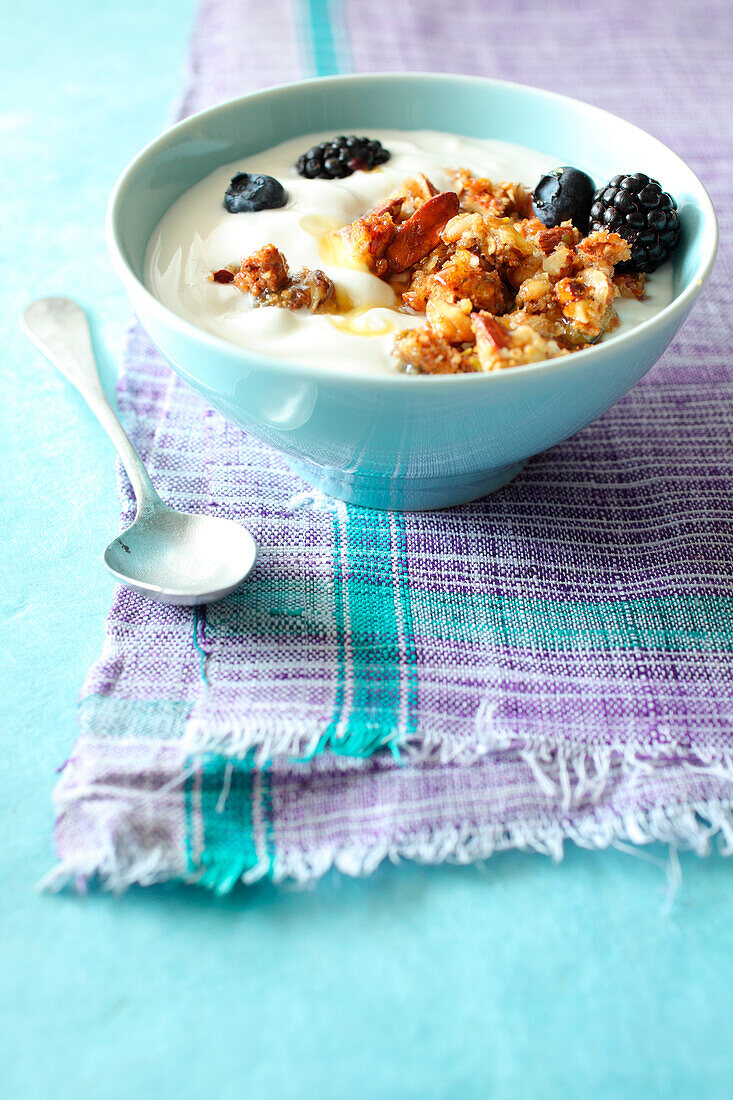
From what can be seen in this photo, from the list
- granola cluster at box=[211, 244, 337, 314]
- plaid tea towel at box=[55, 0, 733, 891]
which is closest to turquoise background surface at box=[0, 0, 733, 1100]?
plaid tea towel at box=[55, 0, 733, 891]

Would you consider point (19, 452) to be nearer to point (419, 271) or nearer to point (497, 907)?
point (419, 271)

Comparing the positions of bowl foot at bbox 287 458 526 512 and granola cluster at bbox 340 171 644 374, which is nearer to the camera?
granola cluster at bbox 340 171 644 374

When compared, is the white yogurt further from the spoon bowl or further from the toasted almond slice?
the spoon bowl

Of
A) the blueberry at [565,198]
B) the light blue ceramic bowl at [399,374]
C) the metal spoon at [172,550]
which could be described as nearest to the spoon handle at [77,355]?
the metal spoon at [172,550]

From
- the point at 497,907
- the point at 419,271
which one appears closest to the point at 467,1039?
the point at 497,907

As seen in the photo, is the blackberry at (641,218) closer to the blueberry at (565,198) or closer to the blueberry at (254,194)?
the blueberry at (565,198)

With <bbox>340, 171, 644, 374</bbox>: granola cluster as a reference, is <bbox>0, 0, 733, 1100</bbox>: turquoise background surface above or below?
below
